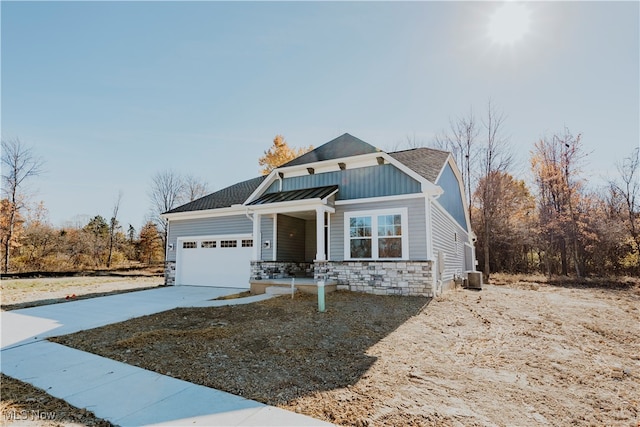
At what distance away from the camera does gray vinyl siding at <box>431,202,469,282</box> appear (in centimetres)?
1076

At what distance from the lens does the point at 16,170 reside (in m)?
24.0

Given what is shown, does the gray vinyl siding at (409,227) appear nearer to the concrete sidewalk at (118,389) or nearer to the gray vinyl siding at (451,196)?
the gray vinyl siding at (451,196)

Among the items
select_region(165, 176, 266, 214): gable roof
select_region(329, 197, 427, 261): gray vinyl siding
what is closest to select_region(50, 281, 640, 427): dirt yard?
select_region(329, 197, 427, 261): gray vinyl siding

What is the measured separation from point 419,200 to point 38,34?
36.2ft

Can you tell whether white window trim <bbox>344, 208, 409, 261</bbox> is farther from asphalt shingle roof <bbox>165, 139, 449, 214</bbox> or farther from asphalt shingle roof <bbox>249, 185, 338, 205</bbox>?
asphalt shingle roof <bbox>165, 139, 449, 214</bbox>

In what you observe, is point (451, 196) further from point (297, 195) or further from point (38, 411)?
point (38, 411)

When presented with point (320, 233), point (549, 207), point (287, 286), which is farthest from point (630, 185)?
point (287, 286)

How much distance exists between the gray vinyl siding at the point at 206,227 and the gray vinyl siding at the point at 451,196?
26.0 ft

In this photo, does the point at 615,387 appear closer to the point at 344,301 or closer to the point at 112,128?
the point at 344,301

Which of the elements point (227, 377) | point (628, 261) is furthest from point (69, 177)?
point (628, 261)

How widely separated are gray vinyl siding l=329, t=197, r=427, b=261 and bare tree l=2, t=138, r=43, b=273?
25472mm

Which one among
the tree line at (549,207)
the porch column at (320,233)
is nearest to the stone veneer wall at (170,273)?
the porch column at (320,233)

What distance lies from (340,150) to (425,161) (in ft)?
10.9

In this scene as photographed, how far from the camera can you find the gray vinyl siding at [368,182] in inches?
409
